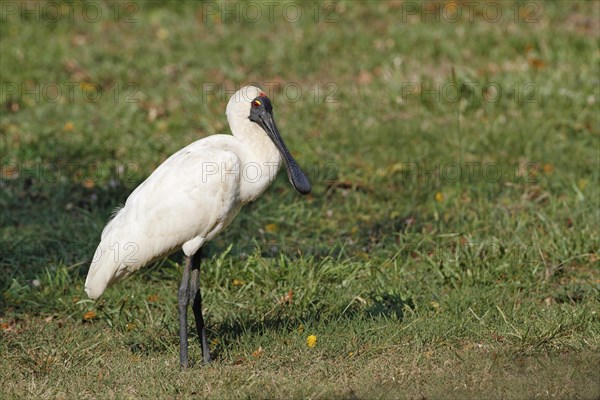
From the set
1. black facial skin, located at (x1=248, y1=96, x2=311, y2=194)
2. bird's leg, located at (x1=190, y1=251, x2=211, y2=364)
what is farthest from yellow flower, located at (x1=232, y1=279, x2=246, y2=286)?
black facial skin, located at (x1=248, y1=96, x2=311, y2=194)

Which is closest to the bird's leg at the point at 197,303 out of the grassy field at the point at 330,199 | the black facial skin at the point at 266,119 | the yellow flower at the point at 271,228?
the grassy field at the point at 330,199

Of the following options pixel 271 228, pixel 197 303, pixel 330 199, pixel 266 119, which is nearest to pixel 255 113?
pixel 266 119

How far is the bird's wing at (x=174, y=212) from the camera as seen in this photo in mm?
5914

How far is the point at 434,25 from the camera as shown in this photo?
1195 centimetres

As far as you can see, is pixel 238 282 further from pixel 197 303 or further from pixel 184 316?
A: pixel 184 316

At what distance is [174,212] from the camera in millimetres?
5977

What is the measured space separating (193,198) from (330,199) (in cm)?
297

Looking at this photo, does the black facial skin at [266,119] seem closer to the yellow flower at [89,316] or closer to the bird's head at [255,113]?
the bird's head at [255,113]

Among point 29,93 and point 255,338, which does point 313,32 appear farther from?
point 255,338

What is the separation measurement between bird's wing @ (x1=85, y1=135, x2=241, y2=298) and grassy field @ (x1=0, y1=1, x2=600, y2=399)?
24.9 inches

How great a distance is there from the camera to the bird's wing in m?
5.91

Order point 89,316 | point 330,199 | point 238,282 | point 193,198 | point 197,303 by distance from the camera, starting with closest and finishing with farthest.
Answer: point 193,198, point 197,303, point 89,316, point 238,282, point 330,199

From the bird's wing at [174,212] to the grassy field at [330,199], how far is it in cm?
63

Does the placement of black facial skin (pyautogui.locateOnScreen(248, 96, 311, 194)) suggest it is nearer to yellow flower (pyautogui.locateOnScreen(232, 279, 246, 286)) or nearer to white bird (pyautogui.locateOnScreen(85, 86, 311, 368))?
white bird (pyautogui.locateOnScreen(85, 86, 311, 368))
